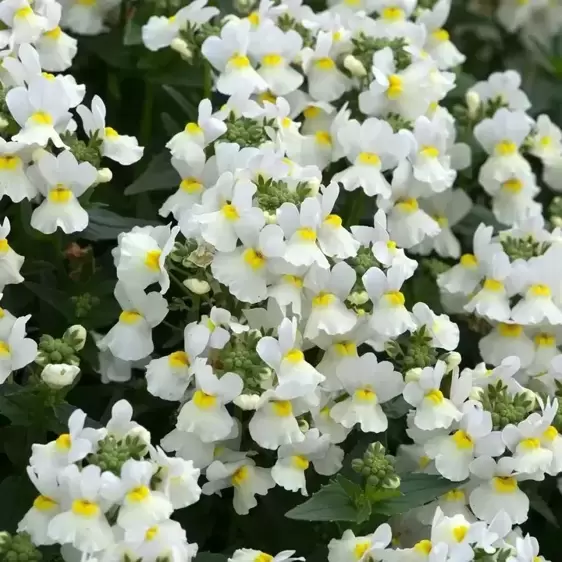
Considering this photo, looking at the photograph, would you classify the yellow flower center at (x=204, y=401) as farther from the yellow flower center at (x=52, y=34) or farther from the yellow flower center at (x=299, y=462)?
the yellow flower center at (x=52, y=34)

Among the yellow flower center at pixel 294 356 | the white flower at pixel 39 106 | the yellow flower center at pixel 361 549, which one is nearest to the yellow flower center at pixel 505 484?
the yellow flower center at pixel 361 549

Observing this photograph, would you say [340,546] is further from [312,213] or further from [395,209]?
[395,209]

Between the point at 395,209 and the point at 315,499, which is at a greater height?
the point at 395,209

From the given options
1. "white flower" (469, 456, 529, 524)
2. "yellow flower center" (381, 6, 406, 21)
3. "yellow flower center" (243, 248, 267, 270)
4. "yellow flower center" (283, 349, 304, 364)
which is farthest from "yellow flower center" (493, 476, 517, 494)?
"yellow flower center" (381, 6, 406, 21)

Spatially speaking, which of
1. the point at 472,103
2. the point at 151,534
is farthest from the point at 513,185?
the point at 151,534

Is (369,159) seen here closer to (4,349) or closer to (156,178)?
(156,178)

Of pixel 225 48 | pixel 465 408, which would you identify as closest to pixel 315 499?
pixel 465 408
